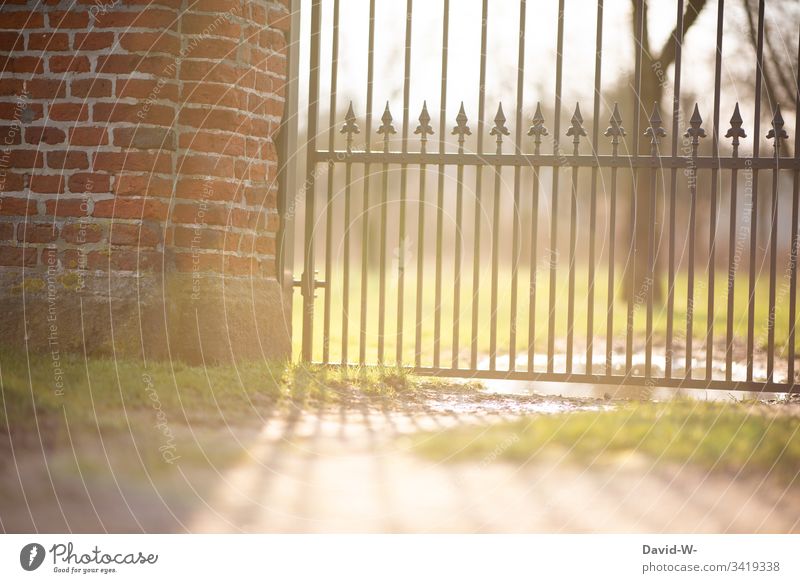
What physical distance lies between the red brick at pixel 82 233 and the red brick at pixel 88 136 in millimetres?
389

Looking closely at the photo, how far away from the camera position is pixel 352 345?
713 centimetres

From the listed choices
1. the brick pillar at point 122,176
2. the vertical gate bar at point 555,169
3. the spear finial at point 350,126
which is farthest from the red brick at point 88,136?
the vertical gate bar at point 555,169

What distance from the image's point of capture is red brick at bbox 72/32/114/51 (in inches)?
160

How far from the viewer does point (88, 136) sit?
4.05m

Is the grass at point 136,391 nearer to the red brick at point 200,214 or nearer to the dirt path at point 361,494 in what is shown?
the dirt path at point 361,494

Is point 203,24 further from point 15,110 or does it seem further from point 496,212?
point 496,212

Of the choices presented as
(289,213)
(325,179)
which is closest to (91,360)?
(289,213)

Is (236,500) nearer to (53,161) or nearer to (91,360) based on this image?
(91,360)

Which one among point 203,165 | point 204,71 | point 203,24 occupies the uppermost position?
point 203,24

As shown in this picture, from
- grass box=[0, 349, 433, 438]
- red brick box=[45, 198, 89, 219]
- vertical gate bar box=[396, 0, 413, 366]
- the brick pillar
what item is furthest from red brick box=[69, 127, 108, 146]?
vertical gate bar box=[396, 0, 413, 366]

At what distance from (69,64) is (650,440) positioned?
3.17 m

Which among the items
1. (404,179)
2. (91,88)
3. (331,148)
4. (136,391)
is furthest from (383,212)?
(136,391)

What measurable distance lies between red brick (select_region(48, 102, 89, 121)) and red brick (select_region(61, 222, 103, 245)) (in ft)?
1.68

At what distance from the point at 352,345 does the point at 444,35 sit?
315 cm
